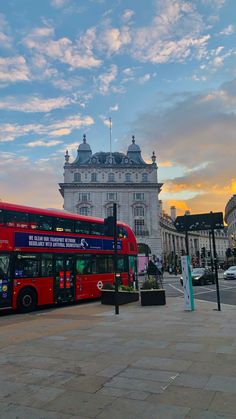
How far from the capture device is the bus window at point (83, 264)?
58.3ft

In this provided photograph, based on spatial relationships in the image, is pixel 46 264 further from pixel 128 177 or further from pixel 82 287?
pixel 128 177

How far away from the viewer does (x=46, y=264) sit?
53.2 ft

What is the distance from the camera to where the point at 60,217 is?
56.6ft

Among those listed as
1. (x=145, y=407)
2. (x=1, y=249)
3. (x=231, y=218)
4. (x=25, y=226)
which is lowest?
(x=145, y=407)

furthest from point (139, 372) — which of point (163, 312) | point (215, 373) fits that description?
point (163, 312)

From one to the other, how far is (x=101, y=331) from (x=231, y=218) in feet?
359

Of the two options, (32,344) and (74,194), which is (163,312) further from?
(74,194)

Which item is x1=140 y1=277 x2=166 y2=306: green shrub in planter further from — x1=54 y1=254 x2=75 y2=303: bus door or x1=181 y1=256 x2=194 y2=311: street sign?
x1=54 y1=254 x2=75 y2=303: bus door

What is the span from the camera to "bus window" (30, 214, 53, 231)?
15835 millimetres

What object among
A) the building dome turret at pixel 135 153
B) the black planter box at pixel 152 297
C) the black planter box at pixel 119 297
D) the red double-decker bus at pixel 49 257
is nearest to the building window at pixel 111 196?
the building dome turret at pixel 135 153

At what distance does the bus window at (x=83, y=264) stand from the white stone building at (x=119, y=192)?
67269 mm

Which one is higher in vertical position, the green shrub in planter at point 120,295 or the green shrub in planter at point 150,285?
the green shrub in planter at point 150,285

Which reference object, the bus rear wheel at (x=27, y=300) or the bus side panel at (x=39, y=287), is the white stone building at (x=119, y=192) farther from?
the bus rear wheel at (x=27, y=300)

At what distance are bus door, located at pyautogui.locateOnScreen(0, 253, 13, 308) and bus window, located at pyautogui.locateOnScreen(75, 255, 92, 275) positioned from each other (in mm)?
3834
